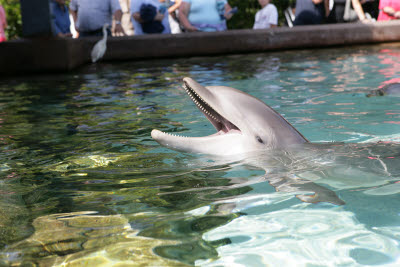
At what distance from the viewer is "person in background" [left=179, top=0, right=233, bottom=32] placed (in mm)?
12398

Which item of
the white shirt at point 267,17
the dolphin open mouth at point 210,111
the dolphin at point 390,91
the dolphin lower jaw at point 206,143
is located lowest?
the dolphin at point 390,91

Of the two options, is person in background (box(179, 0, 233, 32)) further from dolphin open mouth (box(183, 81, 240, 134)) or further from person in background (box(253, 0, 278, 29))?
dolphin open mouth (box(183, 81, 240, 134))

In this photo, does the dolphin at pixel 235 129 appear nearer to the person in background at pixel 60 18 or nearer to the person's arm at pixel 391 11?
the person in background at pixel 60 18

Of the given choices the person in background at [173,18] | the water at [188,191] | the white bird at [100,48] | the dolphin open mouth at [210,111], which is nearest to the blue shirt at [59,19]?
the white bird at [100,48]

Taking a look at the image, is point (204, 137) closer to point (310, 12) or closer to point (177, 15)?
point (177, 15)

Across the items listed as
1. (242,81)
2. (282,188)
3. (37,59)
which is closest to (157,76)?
(242,81)

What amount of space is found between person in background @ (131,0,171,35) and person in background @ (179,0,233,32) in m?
0.45

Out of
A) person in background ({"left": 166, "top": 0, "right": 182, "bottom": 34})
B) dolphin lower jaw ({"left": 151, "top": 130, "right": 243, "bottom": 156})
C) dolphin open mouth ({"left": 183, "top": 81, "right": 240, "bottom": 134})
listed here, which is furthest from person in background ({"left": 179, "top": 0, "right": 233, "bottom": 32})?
dolphin lower jaw ({"left": 151, "top": 130, "right": 243, "bottom": 156})

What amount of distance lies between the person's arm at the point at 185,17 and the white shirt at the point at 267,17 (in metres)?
1.93

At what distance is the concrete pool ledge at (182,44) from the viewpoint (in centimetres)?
1025

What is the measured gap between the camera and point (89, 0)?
11383mm

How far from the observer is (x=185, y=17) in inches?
501

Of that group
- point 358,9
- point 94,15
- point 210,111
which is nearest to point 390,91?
point 210,111

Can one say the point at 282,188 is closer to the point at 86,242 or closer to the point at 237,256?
the point at 237,256
